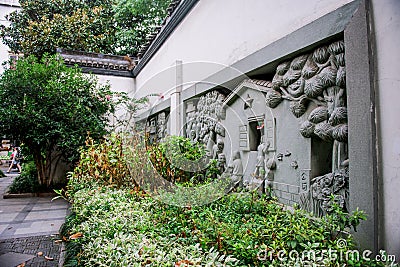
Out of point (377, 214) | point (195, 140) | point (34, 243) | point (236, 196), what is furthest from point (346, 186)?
point (34, 243)

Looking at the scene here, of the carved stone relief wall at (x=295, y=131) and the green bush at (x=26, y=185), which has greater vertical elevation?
the carved stone relief wall at (x=295, y=131)

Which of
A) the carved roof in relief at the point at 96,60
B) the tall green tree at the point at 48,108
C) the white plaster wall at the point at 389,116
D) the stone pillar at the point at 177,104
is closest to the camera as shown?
the white plaster wall at the point at 389,116

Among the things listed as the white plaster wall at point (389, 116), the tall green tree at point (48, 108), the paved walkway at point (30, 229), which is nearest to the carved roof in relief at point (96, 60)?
the tall green tree at point (48, 108)

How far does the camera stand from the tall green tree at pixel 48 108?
703cm

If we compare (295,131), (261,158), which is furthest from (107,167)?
(295,131)

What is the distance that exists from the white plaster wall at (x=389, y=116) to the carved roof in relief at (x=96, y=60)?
357 inches

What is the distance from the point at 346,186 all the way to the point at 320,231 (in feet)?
1.48

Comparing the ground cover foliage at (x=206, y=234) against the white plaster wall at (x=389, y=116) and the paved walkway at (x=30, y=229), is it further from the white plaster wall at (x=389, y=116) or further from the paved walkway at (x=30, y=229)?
the paved walkway at (x=30, y=229)

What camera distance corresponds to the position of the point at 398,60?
190 centimetres

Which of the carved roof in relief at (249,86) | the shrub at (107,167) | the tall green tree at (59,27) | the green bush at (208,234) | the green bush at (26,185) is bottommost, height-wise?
the green bush at (26,185)

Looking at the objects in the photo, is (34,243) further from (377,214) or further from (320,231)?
(377,214)

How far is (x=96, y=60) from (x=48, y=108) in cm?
316

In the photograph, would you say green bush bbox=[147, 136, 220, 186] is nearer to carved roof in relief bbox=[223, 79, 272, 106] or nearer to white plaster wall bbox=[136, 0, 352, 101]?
carved roof in relief bbox=[223, 79, 272, 106]

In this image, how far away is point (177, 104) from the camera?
5797mm
